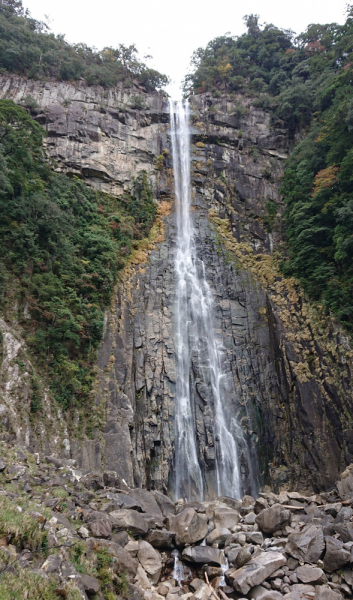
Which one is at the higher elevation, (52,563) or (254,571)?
(52,563)

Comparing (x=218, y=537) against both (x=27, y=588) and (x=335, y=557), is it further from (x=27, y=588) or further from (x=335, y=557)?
(x=27, y=588)

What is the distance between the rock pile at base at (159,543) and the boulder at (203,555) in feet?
0.08

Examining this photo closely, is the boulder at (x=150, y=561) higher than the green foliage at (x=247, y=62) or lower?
lower

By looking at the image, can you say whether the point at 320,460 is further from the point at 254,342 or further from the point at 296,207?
the point at 296,207

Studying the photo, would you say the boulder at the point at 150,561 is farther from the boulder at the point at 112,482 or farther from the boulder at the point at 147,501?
the boulder at the point at 112,482

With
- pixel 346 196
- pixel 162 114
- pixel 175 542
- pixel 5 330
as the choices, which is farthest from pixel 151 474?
pixel 162 114

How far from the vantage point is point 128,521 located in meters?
8.96

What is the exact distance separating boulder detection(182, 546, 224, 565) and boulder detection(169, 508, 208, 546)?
0.29m

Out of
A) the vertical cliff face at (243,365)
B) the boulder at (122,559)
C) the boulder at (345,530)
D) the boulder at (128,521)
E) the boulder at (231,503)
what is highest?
the vertical cliff face at (243,365)

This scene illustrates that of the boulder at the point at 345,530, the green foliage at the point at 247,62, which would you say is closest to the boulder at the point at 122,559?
the boulder at the point at 345,530

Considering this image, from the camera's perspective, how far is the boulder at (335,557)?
26.8 feet

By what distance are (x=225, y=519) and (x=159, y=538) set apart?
8.79 feet

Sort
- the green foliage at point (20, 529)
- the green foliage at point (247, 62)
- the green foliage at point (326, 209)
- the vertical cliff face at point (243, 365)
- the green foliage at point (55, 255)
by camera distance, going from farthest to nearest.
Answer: the green foliage at point (247, 62) < the green foliage at point (326, 209) < the vertical cliff face at point (243, 365) < the green foliage at point (55, 255) < the green foliage at point (20, 529)

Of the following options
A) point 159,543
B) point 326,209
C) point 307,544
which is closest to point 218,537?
point 159,543
